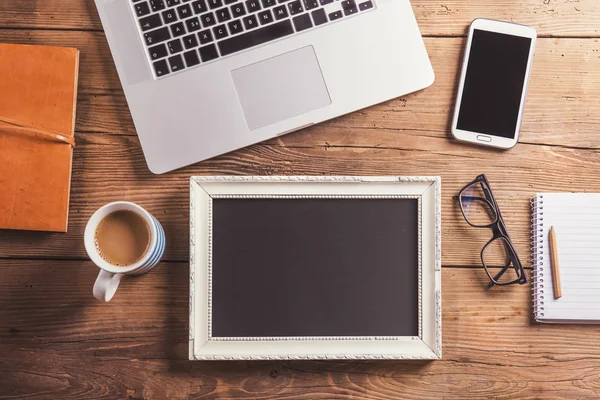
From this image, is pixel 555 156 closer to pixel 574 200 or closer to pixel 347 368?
pixel 574 200

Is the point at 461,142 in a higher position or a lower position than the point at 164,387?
higher

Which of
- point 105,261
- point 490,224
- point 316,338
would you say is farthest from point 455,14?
point 105,261

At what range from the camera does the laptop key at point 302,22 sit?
2.62 feet

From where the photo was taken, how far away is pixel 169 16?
786mm

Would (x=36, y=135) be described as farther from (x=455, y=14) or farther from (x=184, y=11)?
(x=455, y=14)

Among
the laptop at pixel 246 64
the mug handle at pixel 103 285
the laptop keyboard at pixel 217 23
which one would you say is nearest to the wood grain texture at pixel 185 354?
the mug handle at pixel 103 285

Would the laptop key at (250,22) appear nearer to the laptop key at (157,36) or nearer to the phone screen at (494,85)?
the laptop key at (157,36)

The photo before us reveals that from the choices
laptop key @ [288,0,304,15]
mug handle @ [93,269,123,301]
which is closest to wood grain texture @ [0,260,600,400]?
mug handle @ [93,269,123,301]

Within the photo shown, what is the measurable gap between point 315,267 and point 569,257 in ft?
1.30

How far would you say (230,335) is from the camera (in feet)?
2.52

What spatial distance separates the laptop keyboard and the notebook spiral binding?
407 millimetres

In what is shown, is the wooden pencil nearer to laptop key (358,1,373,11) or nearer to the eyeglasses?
the eyeglasses

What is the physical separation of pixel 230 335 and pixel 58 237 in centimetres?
31

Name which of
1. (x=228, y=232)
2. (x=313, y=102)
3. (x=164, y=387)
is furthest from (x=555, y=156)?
(x=164, y=387)
